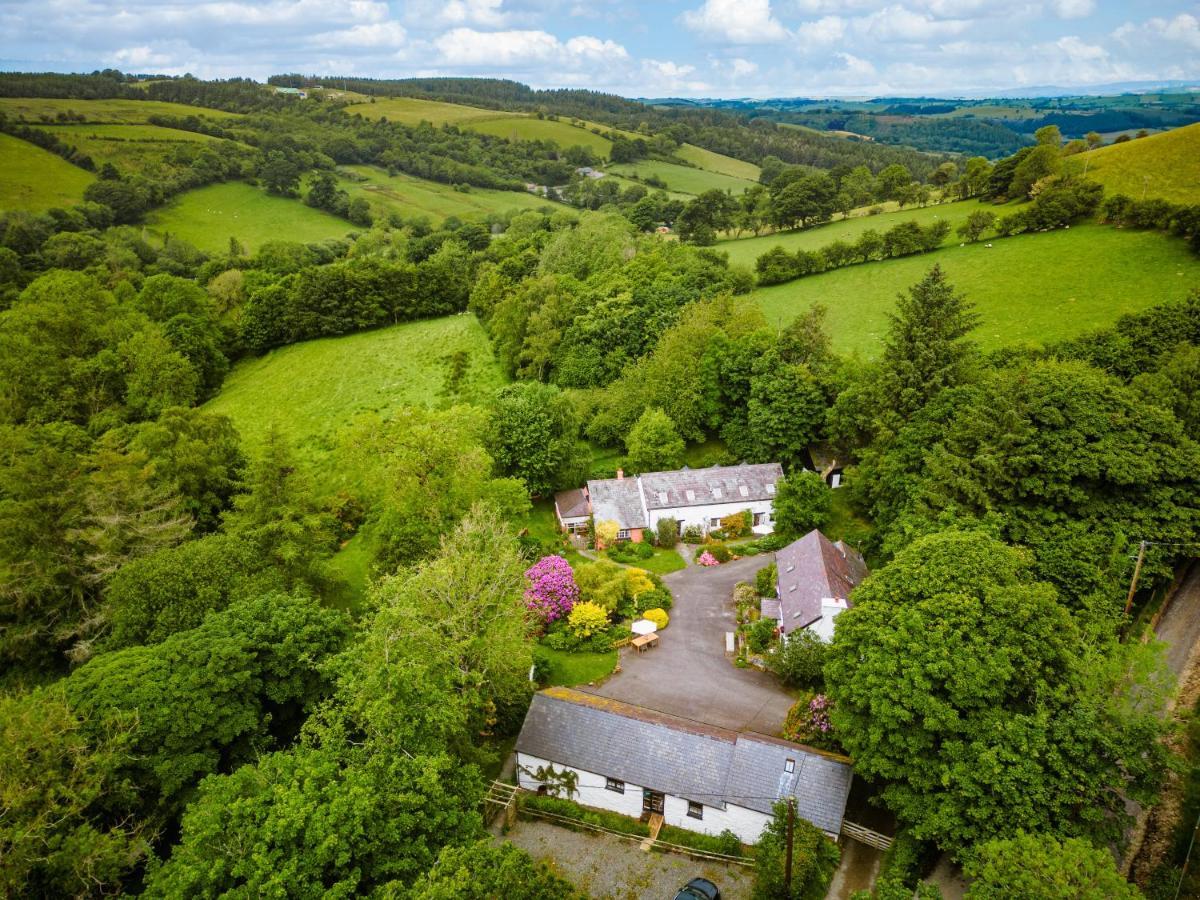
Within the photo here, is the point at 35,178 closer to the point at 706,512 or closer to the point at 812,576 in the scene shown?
the point at 706,512

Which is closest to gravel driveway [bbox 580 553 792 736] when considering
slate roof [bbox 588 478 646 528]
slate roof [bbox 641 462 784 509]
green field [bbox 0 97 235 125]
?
slate roof [bbox 588 478 646 528]

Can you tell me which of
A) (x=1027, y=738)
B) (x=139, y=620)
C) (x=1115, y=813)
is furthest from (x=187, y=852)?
(x=1115, y=813)

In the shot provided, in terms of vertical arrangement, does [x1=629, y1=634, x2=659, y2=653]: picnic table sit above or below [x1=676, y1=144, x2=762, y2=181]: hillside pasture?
below

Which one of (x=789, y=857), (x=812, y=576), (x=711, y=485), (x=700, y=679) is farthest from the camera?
(x=711, y=485)

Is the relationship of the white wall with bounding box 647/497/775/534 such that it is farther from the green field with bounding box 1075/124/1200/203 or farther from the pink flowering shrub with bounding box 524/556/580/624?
the green field with bounding box 1075/124/1200/203

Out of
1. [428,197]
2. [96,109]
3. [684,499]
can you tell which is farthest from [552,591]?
[96,109]

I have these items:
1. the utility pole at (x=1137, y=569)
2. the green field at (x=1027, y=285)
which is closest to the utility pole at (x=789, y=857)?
the utility pole at (x=1137, y=569)
